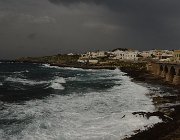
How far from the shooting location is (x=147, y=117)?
28.0 metres

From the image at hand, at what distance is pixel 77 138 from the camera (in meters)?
23.1

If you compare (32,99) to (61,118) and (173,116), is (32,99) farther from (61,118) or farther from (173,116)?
(173,116)

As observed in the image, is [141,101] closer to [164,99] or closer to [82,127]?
[164,99]

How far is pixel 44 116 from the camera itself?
30578mm

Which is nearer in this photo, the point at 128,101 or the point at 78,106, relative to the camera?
the point at 78,106

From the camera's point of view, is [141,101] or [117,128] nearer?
[117,128]

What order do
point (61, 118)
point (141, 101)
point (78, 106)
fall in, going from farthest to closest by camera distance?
point (141, 101), point (78, 106), point (61, 118)

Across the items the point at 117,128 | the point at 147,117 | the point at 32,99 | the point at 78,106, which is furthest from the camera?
the point at 32,99

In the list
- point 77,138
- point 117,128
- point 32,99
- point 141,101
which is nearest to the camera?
point 77,138

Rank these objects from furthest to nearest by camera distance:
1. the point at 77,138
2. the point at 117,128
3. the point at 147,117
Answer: the point at 147,117
the point at 117,128
the point at 77,138

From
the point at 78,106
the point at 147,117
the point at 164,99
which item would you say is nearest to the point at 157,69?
the point at 164,99

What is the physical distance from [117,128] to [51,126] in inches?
216

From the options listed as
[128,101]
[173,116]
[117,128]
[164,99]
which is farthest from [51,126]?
[164,99]

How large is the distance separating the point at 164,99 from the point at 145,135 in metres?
18.0
